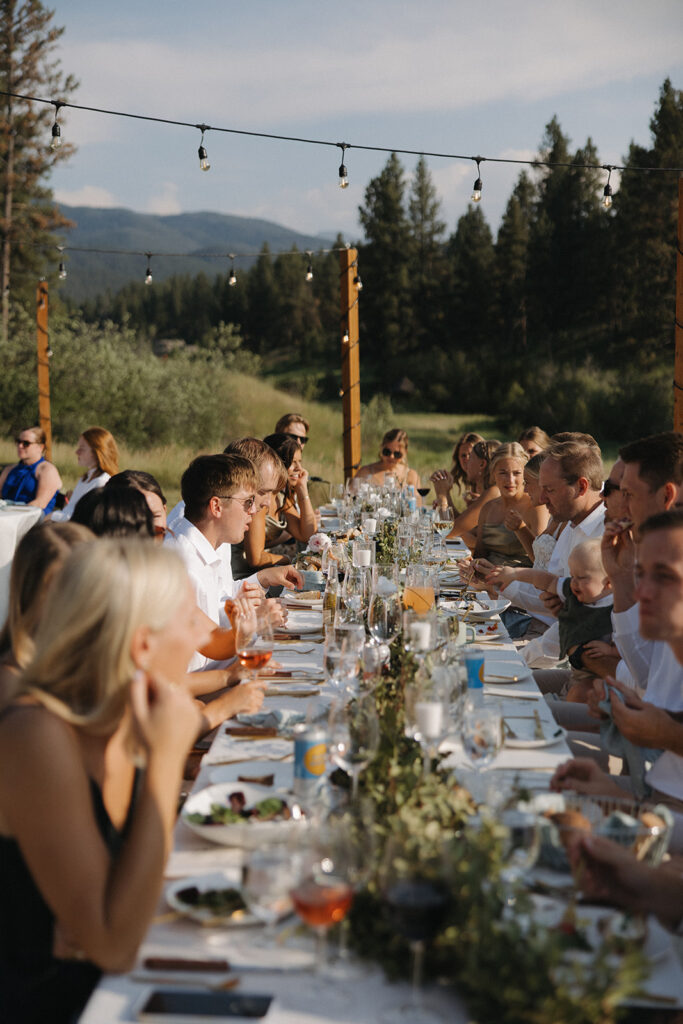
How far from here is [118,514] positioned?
8.35 feet

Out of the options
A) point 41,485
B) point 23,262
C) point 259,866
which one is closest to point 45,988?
point 259,866

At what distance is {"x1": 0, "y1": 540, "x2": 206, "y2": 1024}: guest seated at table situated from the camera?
51.2 inches

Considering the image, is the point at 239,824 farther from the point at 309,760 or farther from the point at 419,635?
the point at 419,635

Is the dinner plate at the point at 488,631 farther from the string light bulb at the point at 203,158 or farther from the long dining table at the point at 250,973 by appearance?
the string light bulb at the point at 203,158

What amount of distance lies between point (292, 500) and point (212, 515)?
2.90 m

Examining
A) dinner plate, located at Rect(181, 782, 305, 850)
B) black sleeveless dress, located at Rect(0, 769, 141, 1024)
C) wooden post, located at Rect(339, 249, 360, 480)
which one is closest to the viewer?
black sleeveless dress, located at Rect(0, 769, 141, 1024)

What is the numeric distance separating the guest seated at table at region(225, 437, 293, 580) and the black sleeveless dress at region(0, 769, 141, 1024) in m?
3.21

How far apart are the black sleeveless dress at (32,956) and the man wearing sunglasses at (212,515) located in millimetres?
1894

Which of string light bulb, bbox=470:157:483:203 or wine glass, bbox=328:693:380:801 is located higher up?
string light bulb, bbox=470:157:483:203

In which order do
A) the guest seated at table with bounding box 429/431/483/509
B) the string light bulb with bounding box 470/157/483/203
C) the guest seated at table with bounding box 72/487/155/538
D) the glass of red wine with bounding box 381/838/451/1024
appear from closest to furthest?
the glass of red wine with bounding box 381/838/451/1024
the guest seated at table with bounding box 72/487/155/538
the string light bulb with bounding box 470/157/483/203
the guest seated at table with bounding box 429/431/483/509

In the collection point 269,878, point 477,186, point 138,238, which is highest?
point 138,238

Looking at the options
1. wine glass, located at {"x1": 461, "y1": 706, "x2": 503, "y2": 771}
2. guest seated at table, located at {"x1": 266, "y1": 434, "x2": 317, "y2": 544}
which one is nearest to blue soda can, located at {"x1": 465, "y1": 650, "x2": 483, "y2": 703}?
wine glass, located at {"x1": 461, "y1": 706, "x2": 503, "y2": 771}

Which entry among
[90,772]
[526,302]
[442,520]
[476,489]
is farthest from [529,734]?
[526,302]

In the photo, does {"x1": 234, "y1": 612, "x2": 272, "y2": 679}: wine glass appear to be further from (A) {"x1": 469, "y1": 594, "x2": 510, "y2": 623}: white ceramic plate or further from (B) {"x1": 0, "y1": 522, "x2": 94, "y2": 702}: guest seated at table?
(A) {"x1": 469, "y1": 594, "x2": 510, "y2": 623}: white ceramic plate
